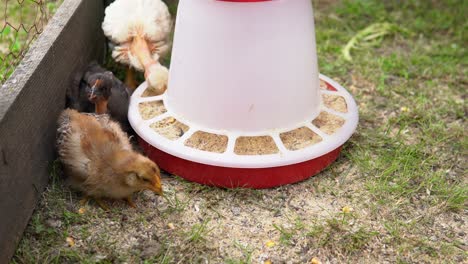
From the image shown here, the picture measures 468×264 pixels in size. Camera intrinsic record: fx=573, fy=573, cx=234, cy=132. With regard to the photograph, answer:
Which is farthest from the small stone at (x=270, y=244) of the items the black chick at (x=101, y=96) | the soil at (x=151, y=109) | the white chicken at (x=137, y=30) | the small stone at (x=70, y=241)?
the white chicken at (x=137, y=30)

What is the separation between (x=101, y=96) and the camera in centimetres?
262

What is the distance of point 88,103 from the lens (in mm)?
2701

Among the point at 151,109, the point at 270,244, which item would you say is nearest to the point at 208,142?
the point at 151,109

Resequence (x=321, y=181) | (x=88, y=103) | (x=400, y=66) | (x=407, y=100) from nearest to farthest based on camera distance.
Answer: (x=321, y=181) → (x=88, y=103) → (x=407, y=100) → (x=400, y=66)

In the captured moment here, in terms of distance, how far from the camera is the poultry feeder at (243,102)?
7.58 ft

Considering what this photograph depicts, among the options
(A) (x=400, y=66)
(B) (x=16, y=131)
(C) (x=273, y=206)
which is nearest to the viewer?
(B) (x=16, y=131)

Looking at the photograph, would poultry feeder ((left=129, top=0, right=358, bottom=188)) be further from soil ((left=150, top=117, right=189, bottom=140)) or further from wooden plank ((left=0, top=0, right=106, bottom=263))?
wooden plank ((left=0, top=0, right=106, bottom=263))

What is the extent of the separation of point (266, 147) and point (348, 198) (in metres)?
0.42

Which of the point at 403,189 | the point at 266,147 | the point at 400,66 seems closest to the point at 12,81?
the point at 266,147

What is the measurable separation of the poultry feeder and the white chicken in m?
0.44

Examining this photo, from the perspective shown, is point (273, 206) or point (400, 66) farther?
point (400, 66)

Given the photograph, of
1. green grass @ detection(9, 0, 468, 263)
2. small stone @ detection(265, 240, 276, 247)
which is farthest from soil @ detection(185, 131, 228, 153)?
small stone @ detection(265, 240, 276, 247)

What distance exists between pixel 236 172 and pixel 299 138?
1.04ft

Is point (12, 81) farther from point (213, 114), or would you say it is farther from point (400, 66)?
point (400, 66)
